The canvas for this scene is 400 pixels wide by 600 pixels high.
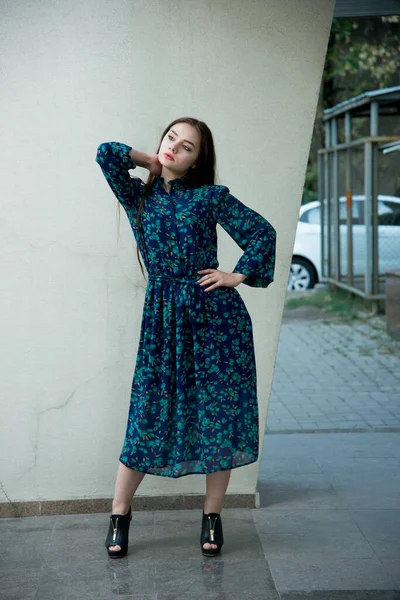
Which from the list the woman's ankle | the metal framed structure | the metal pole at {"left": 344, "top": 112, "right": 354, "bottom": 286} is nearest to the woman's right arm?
the woman's ankle

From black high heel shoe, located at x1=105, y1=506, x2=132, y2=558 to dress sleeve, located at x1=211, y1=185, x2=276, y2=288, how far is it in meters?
1.14

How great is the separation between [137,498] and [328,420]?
95.2 inches

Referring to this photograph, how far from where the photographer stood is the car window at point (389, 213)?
43.3 ft

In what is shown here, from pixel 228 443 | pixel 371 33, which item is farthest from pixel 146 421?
pixel 371 33

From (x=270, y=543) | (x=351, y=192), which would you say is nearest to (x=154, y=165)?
(x=270, y=543)

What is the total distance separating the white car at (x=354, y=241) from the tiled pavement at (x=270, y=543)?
706 cm

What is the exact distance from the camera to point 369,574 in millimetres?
3727

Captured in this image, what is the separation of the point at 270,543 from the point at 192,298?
3.77 feet

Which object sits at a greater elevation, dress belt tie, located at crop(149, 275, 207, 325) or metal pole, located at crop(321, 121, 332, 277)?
metal pole, located at crop(321, 121, 332, 277)

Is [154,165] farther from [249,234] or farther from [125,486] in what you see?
[125,486]

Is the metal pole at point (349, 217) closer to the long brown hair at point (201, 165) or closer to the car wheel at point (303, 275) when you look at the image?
the car wheel at point (303, 275)

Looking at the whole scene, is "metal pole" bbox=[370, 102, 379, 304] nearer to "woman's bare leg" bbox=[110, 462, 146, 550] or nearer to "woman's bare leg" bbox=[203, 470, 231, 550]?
"woman's bare leg" bbox=[203, 470, 231, 550]

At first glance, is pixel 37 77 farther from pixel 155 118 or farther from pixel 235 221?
pixel 235 221

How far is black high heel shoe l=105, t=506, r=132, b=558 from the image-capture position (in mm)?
3949
